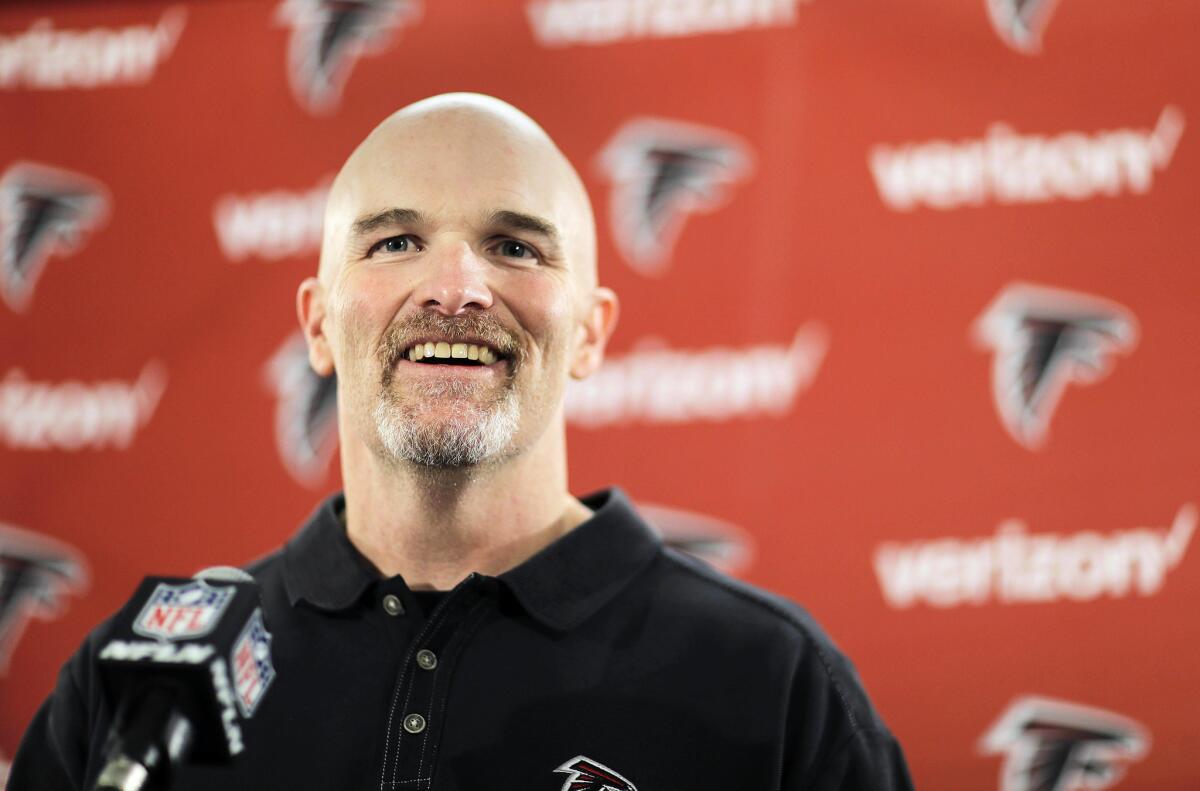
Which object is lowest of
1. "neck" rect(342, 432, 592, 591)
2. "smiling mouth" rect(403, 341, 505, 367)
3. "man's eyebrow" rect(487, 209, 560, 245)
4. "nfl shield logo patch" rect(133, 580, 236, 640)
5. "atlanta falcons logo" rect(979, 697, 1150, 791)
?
"atlanta falcons logo" rect(979, 697, 1150, 791)

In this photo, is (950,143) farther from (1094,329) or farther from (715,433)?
(715,433)

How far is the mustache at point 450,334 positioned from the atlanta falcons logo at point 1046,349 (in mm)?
1252

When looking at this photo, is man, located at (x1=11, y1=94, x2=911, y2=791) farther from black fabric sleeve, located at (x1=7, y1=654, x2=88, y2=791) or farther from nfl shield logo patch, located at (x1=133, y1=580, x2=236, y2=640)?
nfl shield logo patch, located at (x1=133, y1=580, x2=236, y2=640)

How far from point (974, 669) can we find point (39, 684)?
1832 millimetres

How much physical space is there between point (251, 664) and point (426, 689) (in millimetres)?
384

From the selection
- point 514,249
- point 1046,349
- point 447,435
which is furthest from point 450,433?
point 1046,349

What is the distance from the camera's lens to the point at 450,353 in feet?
4.63

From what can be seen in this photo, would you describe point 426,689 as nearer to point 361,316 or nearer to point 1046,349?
point 361,316

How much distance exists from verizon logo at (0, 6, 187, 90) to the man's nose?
1618 mm

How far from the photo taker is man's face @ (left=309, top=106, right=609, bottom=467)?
1404 mm

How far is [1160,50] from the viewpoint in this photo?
93.4 inches

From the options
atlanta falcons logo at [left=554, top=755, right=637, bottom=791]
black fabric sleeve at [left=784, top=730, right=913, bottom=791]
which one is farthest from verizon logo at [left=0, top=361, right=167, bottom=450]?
black fabric sleeve at [left=784, top=730, right=913, bottom=791]

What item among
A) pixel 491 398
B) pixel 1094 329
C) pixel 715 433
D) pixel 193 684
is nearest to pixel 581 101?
pixel 715 433

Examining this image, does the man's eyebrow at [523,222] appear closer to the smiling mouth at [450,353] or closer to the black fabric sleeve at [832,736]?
the smiling mouth at [450,353]
